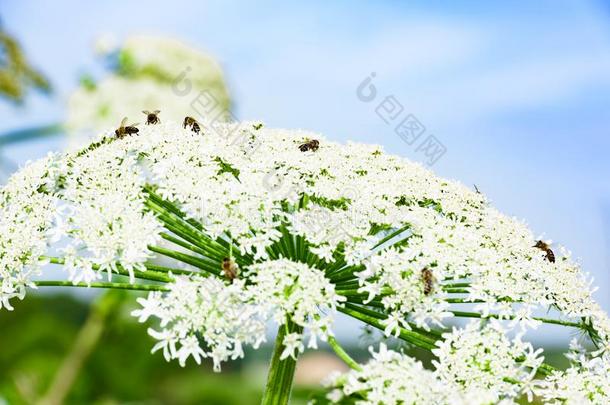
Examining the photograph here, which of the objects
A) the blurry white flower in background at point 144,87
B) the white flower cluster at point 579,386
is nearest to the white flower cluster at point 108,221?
the white flower cluster at point 579,386

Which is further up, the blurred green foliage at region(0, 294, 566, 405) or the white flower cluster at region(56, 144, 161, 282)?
the blurred green foliage at region(0, 294, 566, 405)

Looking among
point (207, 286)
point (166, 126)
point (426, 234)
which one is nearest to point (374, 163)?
point (426, 234)

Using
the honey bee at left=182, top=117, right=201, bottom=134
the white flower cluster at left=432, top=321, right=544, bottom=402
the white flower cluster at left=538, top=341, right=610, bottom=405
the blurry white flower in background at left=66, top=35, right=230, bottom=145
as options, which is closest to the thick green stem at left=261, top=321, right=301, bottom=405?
the white flower cluster at left=432, top=321, right=544, bottom=402

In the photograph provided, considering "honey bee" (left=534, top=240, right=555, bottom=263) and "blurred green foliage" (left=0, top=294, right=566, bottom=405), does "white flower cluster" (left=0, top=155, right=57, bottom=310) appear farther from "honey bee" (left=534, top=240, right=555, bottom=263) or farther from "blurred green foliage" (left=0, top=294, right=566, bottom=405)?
"blurred green foliage" (left=0, top=294, right=566, bottom=405)

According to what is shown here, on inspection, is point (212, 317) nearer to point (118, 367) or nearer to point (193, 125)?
point (193, 125)

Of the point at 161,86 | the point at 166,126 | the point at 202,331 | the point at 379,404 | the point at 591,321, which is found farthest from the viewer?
the point at 161,86

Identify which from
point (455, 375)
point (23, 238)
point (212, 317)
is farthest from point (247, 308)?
point (23, 238)

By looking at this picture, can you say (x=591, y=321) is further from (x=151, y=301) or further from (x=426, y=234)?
(x=151, y=301)
